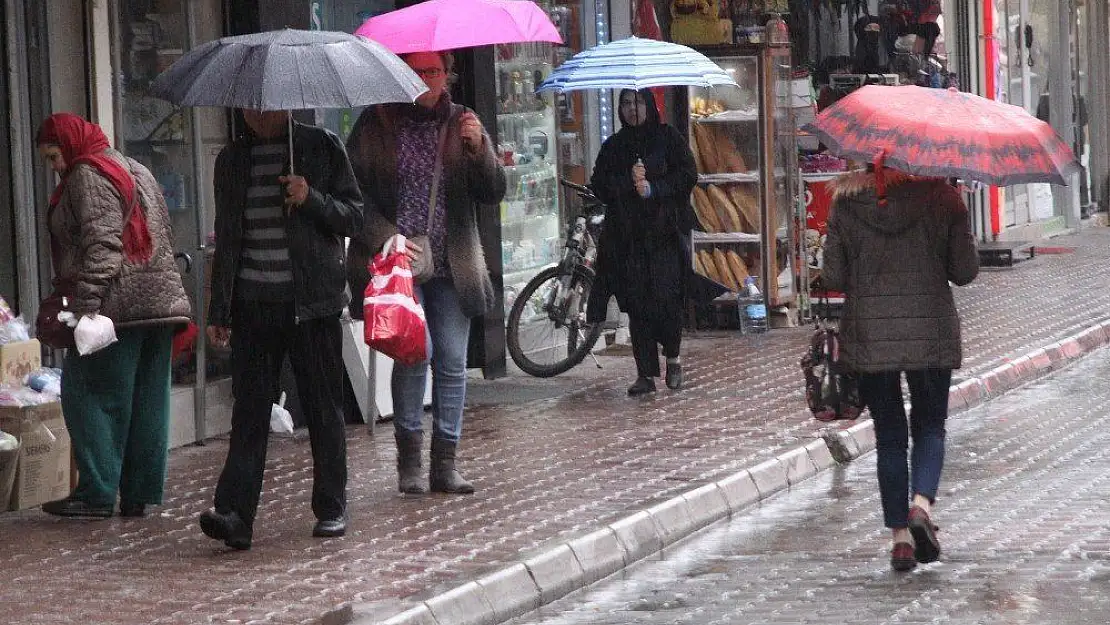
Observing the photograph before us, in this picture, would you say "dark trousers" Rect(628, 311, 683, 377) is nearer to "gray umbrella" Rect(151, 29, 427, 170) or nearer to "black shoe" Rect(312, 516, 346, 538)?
"black shoe" Rect(312, 516, 346, 538)

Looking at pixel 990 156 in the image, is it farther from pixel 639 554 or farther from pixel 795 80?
pixel 795 80

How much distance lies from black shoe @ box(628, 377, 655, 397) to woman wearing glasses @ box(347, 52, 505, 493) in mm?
3618

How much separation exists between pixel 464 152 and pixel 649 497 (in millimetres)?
1706

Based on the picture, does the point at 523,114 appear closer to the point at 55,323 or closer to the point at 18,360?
the point at 18,360

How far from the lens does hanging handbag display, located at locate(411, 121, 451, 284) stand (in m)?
8.95

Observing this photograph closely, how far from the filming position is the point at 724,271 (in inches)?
641

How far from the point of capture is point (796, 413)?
1180cm

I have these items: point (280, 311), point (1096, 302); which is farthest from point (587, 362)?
point (280, 311)

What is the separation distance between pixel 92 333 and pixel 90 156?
0.80m

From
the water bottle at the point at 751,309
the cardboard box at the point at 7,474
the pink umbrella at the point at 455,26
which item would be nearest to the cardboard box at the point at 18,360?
the cardboard box at the point at 7,474

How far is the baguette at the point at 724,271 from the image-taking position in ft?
53.3

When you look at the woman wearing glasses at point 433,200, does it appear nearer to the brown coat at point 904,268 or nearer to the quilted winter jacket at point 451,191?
the quilted winter jacket at point 451,191

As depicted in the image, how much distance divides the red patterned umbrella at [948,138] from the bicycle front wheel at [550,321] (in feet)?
20.2

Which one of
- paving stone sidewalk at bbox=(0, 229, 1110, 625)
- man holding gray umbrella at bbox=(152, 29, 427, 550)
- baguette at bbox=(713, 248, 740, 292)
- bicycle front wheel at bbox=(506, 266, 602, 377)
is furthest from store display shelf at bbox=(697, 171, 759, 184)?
man holding gray umbrella at bbox=(152, 29, 427, 550)
